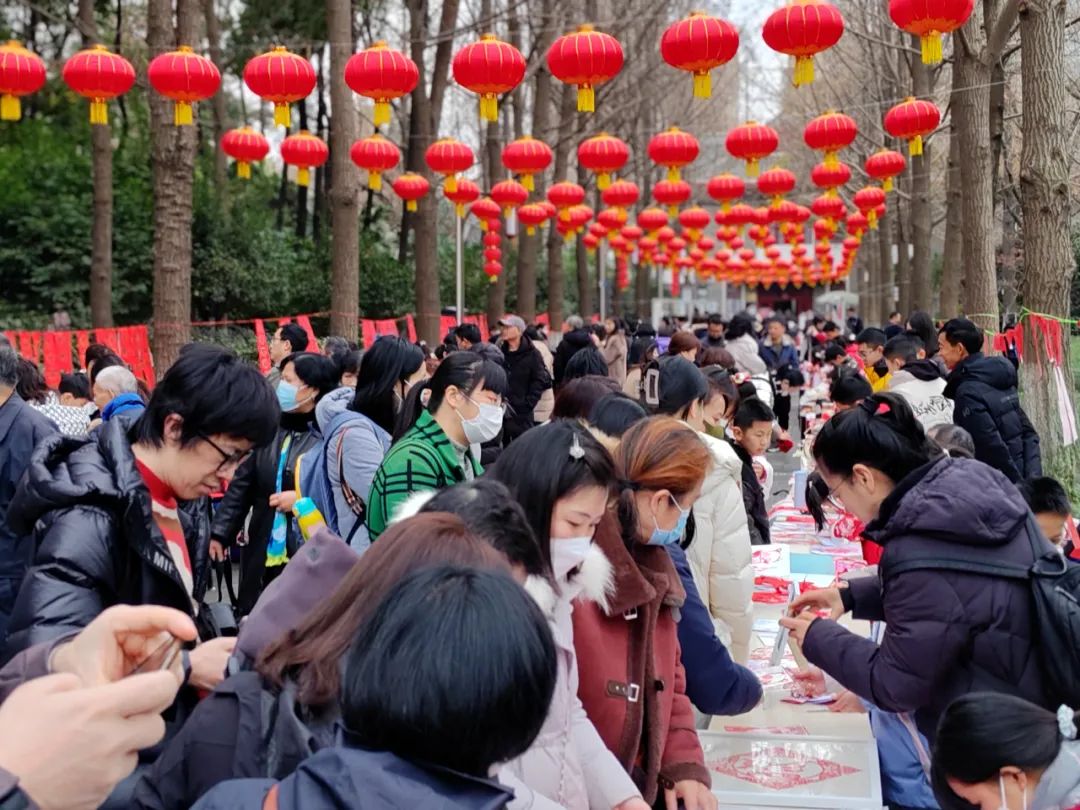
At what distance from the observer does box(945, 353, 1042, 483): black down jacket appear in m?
7.47

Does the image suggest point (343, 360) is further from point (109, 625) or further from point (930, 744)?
point (109, 625)

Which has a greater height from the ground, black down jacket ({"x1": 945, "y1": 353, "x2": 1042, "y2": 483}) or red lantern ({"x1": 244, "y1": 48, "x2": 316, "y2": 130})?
red lantern ({"x1": 244, "y1": 48, "x2": 316, "y2": 130})

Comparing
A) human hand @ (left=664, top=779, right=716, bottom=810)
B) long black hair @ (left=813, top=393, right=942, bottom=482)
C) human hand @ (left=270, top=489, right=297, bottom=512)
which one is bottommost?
human hand @ (left=664, top=779, right=716, bottom=810)

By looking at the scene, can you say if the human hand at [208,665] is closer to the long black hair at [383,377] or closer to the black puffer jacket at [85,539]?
the black puffer jacket at [85,539]

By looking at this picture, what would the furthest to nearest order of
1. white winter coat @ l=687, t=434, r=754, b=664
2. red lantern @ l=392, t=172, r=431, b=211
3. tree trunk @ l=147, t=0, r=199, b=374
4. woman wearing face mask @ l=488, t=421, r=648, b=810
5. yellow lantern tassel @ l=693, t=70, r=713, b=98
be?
red lantern @ l=392, t=172, r=431, b=211 < tree trunk @ l=147, t=0, r=199, b=374 < yellow lantern tassel @ l=693, t=70, r=713, b=98 < white winter coat @ l=687, t=434, r=754, b=664 < woman wearing face mask @ l=488, t=421, r=648, b=810

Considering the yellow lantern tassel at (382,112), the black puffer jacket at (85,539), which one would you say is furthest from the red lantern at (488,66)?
the black puffer jacket at (85,539)

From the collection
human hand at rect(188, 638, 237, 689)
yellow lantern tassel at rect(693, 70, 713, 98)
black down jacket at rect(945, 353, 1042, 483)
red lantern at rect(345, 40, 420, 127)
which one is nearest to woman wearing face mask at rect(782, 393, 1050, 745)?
human hand at rect(188, 638, 237, 689)

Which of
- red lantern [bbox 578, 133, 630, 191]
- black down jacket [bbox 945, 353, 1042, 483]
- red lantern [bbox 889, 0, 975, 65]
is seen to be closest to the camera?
black down jacket [bbox 945, 353, 1042, 483]

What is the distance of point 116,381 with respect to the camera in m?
6.87

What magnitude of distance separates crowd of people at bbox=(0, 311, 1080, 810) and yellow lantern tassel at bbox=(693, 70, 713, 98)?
14.3 ft

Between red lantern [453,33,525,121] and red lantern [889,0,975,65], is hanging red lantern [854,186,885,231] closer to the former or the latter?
red lantern [453,33,525,121]

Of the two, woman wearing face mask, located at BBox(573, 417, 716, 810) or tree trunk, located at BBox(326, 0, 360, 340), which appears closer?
woman wearing face mask, located at BBox(573, 417, 716, 810)

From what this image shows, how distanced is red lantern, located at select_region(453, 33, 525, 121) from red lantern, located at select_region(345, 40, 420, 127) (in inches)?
19.2

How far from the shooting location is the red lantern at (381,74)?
1026 cm
